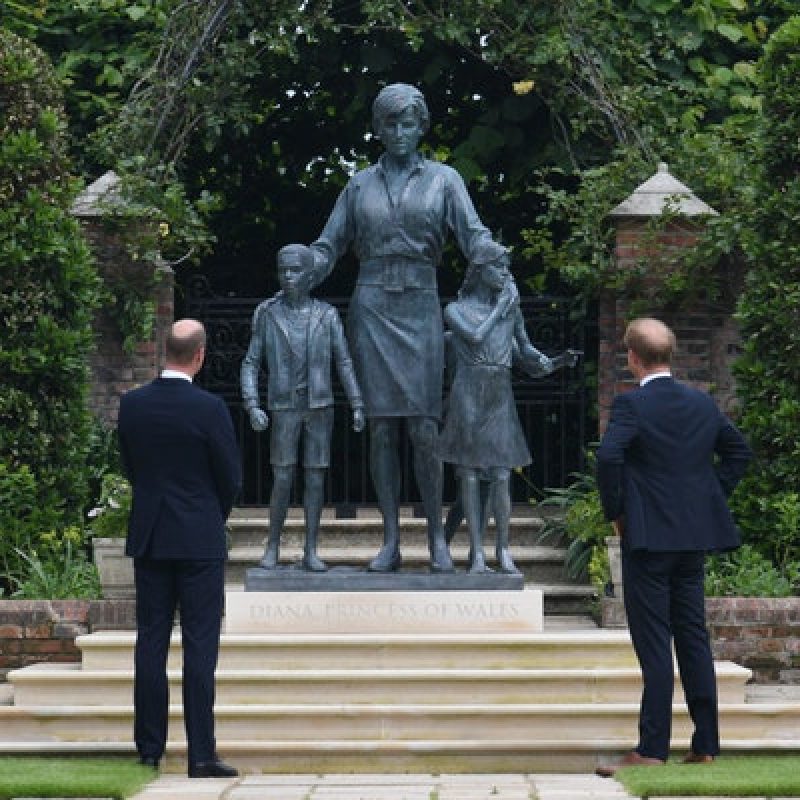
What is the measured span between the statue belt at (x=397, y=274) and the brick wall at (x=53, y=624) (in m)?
2.03

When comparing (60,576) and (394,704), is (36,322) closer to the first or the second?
(60,576)

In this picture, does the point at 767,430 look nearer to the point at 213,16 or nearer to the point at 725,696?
the point at 725,696

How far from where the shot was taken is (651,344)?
7445 millimetres

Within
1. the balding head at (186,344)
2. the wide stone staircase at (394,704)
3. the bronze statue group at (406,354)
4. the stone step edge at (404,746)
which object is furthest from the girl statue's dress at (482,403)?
the balding head at (186,344)

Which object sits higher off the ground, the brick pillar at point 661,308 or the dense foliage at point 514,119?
the dense foliage at point 514,119

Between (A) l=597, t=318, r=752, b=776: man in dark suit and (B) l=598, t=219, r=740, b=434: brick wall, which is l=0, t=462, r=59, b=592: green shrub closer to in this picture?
(B) l=598, t=219, r=740, b=434: brick wall

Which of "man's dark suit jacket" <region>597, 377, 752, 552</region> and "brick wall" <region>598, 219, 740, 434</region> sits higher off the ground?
"brick wall" <region>598, 219, 740, 434</region>

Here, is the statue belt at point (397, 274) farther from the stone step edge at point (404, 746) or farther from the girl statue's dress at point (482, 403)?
the stone step edge at point (404, 746)

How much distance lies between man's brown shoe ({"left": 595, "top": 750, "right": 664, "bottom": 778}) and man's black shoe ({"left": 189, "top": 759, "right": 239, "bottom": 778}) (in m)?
1.39

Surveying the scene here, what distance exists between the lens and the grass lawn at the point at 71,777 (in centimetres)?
679

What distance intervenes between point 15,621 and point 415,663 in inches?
85.8

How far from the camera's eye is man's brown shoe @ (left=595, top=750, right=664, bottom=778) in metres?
7.39

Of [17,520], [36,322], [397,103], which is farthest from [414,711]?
[36,322]

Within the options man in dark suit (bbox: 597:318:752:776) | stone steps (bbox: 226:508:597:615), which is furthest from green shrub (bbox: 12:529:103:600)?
man in dark suit (bbox: 597:318:752:776)
